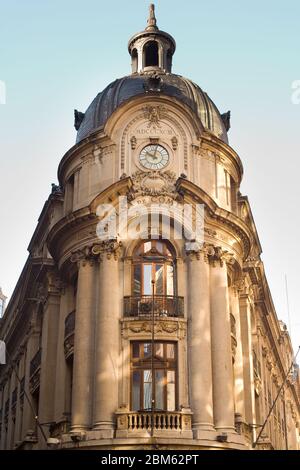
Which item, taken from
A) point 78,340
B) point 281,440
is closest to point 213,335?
point 78,340

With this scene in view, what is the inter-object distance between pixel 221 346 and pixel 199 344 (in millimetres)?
1191

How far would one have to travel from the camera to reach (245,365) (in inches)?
1521

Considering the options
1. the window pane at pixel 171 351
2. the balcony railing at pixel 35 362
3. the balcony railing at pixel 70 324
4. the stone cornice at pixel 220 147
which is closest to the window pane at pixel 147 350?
the window pane at pixel 171 351

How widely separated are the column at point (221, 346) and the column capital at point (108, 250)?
4.31 m

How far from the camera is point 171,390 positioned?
3309 cm

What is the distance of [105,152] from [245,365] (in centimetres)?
1246

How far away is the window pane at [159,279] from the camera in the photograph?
3503 centimetres

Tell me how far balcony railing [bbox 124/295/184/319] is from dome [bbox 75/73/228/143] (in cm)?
933

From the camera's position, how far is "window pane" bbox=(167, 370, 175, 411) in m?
32.8

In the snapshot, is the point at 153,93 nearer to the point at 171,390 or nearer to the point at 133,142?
the point at 133,142

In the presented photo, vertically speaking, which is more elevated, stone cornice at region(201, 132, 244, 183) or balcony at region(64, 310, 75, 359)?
stone cornice at region(201, 132, 244, 183)

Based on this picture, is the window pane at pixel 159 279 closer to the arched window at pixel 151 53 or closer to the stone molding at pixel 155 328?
the stone molding at pixel 155 328

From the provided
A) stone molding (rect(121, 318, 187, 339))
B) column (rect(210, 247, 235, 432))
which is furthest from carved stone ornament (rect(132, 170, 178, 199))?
stone molding (rect(121, 318, 187, 339))

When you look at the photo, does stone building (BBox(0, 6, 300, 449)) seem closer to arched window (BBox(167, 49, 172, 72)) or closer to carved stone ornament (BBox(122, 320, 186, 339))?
carved stone ornament (BBox(122, 320, 186, 339))
